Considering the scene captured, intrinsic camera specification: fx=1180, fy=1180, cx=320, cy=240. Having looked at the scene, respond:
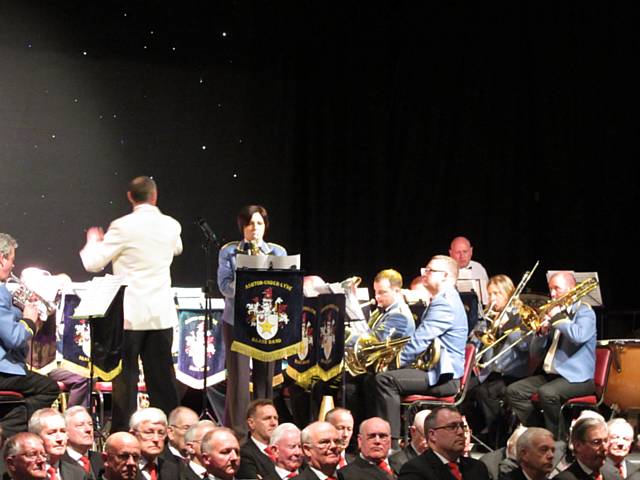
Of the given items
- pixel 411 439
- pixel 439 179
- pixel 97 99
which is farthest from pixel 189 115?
pixel 411 439

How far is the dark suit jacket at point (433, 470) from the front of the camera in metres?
6.14

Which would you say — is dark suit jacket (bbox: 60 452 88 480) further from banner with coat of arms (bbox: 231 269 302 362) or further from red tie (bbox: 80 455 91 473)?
banner with coat of arms (bbox: 231 269 302 362)

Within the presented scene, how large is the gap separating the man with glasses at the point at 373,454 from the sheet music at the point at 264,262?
3.52 feet

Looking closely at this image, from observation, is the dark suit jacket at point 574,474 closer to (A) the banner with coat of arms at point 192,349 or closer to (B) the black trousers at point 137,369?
(B) the black trousers at point 137,369

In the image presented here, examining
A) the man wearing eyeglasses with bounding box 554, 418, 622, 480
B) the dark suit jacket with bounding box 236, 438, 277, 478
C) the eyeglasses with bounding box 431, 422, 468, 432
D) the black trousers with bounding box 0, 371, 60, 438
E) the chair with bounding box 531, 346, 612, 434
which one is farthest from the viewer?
the chair with bounding box 531, 346, 612, 434

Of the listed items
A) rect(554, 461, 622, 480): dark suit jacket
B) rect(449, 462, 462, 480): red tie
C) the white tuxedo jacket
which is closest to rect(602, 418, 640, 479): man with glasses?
rect(554, 461, 622, 480): dark suit jacket

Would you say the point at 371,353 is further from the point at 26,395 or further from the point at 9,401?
the point at 9,401

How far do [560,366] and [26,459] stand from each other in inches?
154

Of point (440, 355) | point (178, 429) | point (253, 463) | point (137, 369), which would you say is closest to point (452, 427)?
point (253, 463)

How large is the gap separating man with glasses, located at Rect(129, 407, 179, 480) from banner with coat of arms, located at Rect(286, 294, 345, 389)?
1.31 m

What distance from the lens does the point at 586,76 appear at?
37.4 ft

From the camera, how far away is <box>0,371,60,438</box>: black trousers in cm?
727

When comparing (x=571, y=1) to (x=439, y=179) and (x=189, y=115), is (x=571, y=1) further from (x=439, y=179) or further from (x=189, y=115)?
(x=189, y=115)

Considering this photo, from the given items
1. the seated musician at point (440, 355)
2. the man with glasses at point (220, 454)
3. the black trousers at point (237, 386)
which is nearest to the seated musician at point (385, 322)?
the seated musician at point (440, 355)
